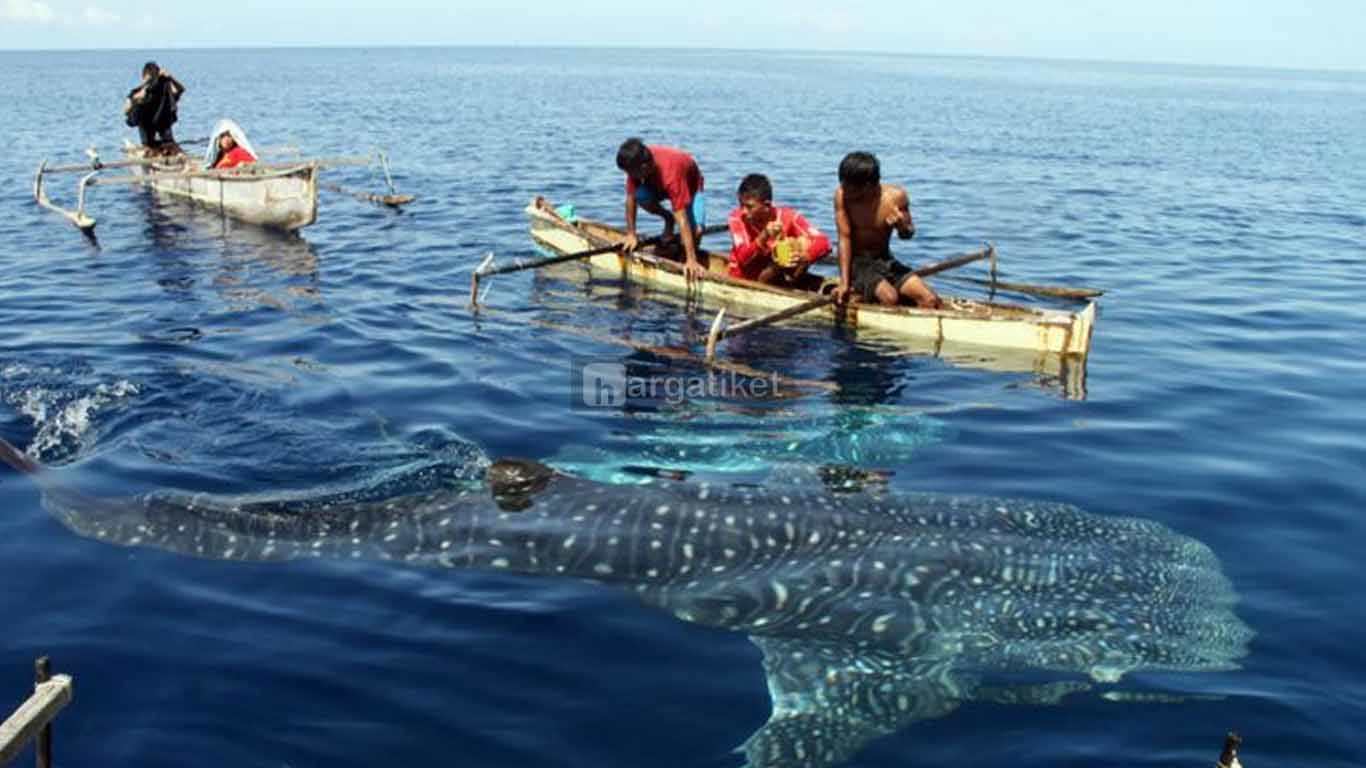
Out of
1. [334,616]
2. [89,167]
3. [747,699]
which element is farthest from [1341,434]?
[89,167]

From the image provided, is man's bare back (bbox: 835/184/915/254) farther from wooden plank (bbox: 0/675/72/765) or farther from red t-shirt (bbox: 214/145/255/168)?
red t-shirt (bbox: 214/145/255/168)

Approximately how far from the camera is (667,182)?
15.6 metres

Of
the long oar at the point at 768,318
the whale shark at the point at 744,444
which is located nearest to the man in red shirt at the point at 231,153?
the long oar at the point at 768,318

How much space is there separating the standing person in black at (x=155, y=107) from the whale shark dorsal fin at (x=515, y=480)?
18.8 meters

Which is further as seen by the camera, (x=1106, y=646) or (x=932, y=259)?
(x=932, y=259)

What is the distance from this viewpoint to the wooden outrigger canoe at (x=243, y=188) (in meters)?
20.4

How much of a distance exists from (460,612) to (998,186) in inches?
954

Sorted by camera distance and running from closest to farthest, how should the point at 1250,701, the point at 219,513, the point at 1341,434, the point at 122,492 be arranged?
the point at 1250,701 → the point at 219,513 → the point at 122,492 → the point at 1341,434

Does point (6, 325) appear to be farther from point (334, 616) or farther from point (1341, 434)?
point (1341, 434)

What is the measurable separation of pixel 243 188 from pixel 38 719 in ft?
62.5

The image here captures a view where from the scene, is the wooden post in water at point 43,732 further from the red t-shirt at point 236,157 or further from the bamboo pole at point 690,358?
the red t-shirt at point 236,157

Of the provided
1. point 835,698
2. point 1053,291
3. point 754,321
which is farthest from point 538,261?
point 835,698

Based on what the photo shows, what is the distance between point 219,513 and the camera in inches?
317

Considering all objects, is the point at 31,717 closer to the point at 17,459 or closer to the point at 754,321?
the point at 17,459
